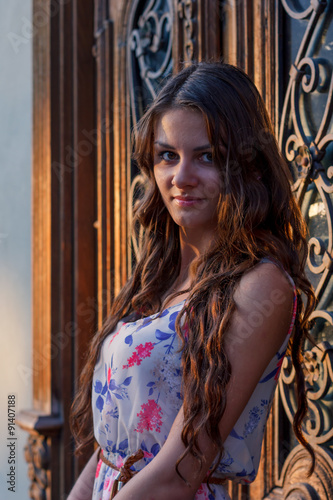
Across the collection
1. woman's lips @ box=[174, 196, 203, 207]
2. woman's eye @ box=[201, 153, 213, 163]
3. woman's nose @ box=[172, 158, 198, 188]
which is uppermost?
woman's eye @ box=[201, 153, 213, 163]

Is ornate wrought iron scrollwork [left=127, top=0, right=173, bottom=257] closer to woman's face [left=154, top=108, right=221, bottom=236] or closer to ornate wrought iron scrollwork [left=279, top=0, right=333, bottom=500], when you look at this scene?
ornate wrought iron scrollwork [left=279, top=0, right=333, bottom=500]

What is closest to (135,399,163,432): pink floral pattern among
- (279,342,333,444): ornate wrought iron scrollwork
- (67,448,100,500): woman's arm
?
(67,448,100,500): woman's arm

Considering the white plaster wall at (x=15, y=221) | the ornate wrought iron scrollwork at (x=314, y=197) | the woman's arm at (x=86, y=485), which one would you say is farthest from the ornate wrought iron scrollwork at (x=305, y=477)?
the white plaster wall at (x=15, y=221)

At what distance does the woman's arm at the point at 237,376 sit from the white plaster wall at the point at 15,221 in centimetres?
226

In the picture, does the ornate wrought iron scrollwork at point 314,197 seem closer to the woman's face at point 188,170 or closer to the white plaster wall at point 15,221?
the woman's face at point 188,170

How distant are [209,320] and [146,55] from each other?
162 cm

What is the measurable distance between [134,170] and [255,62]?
86cm

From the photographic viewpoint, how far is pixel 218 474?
4.25 ft

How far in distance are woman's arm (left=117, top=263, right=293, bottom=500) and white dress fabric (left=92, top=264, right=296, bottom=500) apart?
0.28ft

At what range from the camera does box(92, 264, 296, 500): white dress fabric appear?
1260mm

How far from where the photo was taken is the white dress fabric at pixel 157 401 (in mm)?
1260

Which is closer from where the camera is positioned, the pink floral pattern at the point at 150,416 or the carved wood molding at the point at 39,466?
the pink floral pattern at the point at 150,416

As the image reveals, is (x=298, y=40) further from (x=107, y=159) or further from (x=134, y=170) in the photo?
(x=107, y=159)

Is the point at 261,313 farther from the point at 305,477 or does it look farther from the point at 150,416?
the point at 305,477
